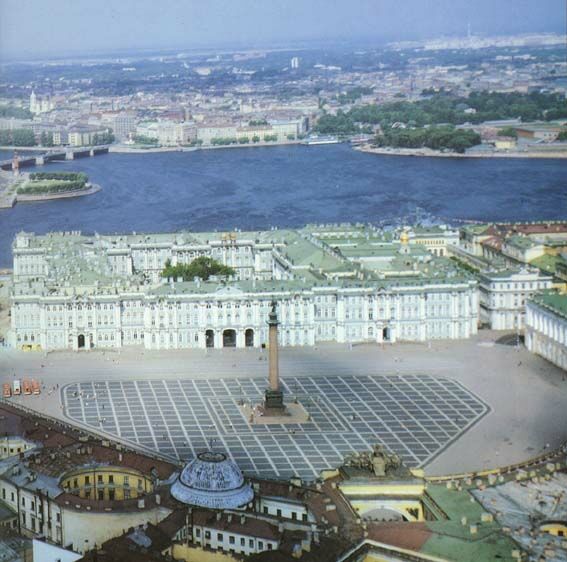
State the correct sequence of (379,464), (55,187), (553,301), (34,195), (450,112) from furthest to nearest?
(450,112) → (55,187) → (34,195) → (553,301) → (379,464)

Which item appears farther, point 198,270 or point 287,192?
point 287,192

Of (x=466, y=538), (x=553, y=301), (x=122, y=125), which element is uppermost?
(x=466, y=538)

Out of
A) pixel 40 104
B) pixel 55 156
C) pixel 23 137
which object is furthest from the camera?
pixel 40 104

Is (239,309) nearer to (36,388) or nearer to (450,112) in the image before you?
(36,388)

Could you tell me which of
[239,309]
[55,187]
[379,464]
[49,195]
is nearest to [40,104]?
[55,187]

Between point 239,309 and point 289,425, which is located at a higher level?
point 289,425

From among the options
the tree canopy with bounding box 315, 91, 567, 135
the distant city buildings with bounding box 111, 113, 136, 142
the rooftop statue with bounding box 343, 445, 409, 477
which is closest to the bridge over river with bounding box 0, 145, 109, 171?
the distant city buildings with bounding box 111, 113, 136, 142

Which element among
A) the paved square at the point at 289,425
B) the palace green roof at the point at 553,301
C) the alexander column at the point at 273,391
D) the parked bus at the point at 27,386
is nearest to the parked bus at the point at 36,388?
the parked bus at the point at 27,386
